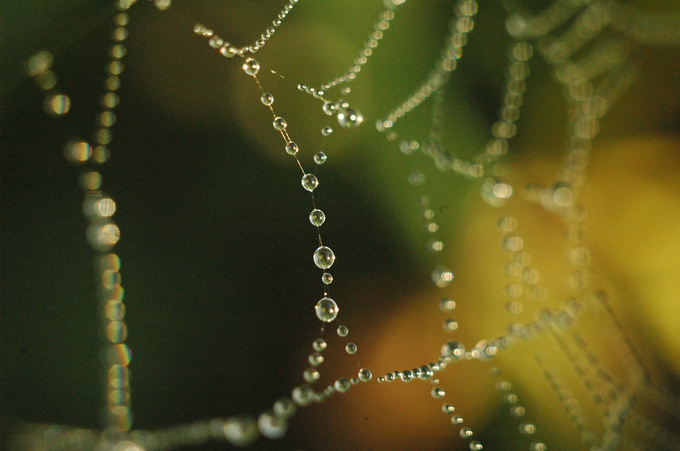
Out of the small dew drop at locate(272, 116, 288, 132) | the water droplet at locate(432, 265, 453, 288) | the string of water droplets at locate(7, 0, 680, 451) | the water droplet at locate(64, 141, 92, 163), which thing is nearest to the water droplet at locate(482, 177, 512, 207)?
the string of water droplets at locate(7, 0, 680, 451)

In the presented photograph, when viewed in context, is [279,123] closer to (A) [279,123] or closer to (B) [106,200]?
(A) [279,123]

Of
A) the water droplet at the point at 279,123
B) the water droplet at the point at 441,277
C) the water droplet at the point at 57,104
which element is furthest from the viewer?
the water droplet at the point at 441,277

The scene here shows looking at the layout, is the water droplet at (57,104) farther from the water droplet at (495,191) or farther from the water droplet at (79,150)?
the water droplet at (495,191)

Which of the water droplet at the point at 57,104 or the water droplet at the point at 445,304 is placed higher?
the water droplet at the point at 57,104

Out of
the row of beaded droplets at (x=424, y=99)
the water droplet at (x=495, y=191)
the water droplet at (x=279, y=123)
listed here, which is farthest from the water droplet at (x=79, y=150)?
the water droplet at (x=495, y=191)

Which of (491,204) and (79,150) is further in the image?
(491,204)

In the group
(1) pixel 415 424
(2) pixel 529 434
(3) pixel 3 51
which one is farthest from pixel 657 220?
(3) pixel 3 51

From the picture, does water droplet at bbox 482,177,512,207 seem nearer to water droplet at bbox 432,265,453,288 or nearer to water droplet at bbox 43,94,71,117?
water droplet at bbox 432,265,453,288

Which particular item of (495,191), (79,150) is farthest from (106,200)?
(495,191)
